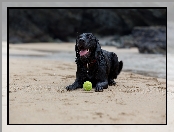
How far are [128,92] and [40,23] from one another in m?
28.2

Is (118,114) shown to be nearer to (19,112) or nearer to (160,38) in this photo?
(19,112)

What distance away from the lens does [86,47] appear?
5965mm

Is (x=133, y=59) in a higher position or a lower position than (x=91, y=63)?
higher

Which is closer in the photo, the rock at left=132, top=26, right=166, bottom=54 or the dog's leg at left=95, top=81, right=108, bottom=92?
the dog's leg at left=95, top=81, right=108, bottom=92

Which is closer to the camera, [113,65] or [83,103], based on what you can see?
[83,103]

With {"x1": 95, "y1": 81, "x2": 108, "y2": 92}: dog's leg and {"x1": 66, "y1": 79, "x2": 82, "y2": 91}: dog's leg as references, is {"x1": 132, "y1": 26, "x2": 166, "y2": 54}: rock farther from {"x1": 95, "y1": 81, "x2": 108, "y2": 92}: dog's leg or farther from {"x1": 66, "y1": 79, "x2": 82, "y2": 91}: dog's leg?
{"x1": 66, "y1": 79, "x2": 82, "y2": 91}: dog's leg

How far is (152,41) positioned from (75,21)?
51.9ft

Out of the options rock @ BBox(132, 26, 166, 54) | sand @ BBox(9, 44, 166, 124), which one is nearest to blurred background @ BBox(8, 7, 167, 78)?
rock @ BBox(132, 26, 166, 54)

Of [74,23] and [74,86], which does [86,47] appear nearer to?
[74,86]

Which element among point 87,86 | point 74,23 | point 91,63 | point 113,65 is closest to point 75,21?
point 74,23

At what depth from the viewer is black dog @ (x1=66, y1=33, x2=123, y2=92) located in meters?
6.01

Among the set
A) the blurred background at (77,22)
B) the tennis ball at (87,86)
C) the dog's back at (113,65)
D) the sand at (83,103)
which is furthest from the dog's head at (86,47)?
the blurred background at (77,22)

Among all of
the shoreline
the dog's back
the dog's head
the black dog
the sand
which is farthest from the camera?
the shoreline

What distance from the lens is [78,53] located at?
6.15m
